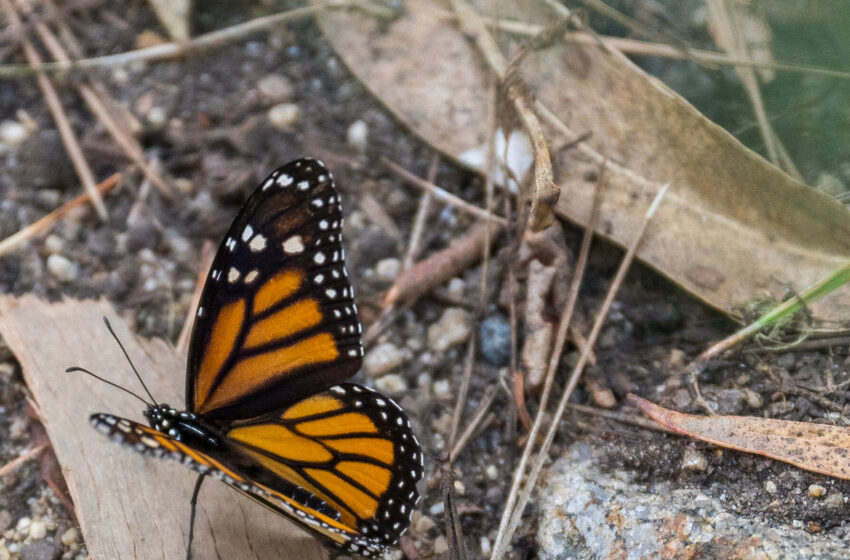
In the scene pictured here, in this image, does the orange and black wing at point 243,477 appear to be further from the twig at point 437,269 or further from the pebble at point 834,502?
the pebble at point 834,502

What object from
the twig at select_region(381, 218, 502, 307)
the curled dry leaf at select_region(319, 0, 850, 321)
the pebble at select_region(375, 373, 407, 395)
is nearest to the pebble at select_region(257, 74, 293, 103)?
the curled dry leaf at select_region(319, 0, 850, 321)

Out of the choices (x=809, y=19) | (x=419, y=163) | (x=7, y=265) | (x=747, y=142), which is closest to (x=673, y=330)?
(x=747, y=142)

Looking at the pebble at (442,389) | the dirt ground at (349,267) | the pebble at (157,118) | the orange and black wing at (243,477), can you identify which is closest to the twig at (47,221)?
the dirt ground at (349,267)

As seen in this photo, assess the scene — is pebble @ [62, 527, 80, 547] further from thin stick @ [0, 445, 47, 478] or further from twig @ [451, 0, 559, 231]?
twig @ [451, 0, 559, 231]

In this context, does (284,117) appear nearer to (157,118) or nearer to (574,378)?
(157,118)

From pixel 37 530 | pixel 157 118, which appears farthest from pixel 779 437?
pixel 157 118

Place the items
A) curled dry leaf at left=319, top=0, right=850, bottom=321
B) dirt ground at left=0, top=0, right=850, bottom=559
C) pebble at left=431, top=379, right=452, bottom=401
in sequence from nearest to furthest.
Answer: dirt ground at left=0, top=0, right=850, bottom=559 → curled dry leaf at left=319, top=0, right=850, bottom=321 → pebble at left=431, top=379, right=452, bottom=401

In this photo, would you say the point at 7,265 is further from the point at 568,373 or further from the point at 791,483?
the point at 791,483
